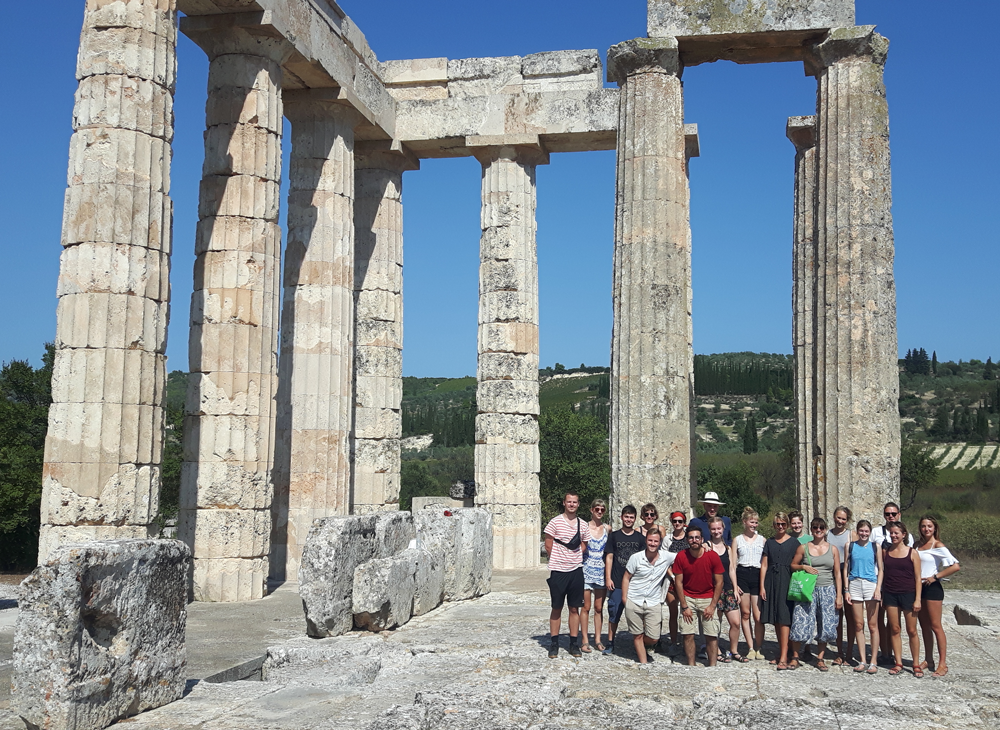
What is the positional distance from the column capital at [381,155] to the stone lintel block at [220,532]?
880cm

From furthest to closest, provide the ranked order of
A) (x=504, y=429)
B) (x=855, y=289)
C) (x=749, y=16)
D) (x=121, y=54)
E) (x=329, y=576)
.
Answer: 1. (x=504, y=429)
2. (x=749, y=16)
3. (x=121, y=54)
4. (x=855, y=289)
5. (x=329, y=576)

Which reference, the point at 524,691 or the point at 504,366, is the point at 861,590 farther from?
the point at 504,366

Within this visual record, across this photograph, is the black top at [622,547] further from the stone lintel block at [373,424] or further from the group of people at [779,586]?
the stone lintel block at [373,424]

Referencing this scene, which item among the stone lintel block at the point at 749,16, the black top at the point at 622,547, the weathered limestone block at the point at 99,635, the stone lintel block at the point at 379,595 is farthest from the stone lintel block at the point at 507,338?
the weathered limestone block at the point at 99,635

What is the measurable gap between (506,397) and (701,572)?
1133 centimetres

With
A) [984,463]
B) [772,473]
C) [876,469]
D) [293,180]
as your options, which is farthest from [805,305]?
[984,463]

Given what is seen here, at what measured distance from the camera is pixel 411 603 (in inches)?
485

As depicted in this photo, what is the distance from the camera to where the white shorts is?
9.40 meters

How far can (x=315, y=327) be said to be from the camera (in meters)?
17.8

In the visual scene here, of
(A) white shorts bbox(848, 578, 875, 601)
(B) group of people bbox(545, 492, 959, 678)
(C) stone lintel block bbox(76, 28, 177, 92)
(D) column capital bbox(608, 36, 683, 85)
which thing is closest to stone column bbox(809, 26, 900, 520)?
(D) column capital bbox(608, 36, 683, 85)

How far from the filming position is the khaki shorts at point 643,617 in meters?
9.45

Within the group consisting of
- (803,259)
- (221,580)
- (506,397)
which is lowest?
(221,580)

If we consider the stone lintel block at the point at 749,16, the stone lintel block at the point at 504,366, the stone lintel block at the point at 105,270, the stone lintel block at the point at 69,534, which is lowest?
the stone lintel block at the point at 69,534

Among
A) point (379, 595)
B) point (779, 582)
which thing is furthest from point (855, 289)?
point (379, 595)
